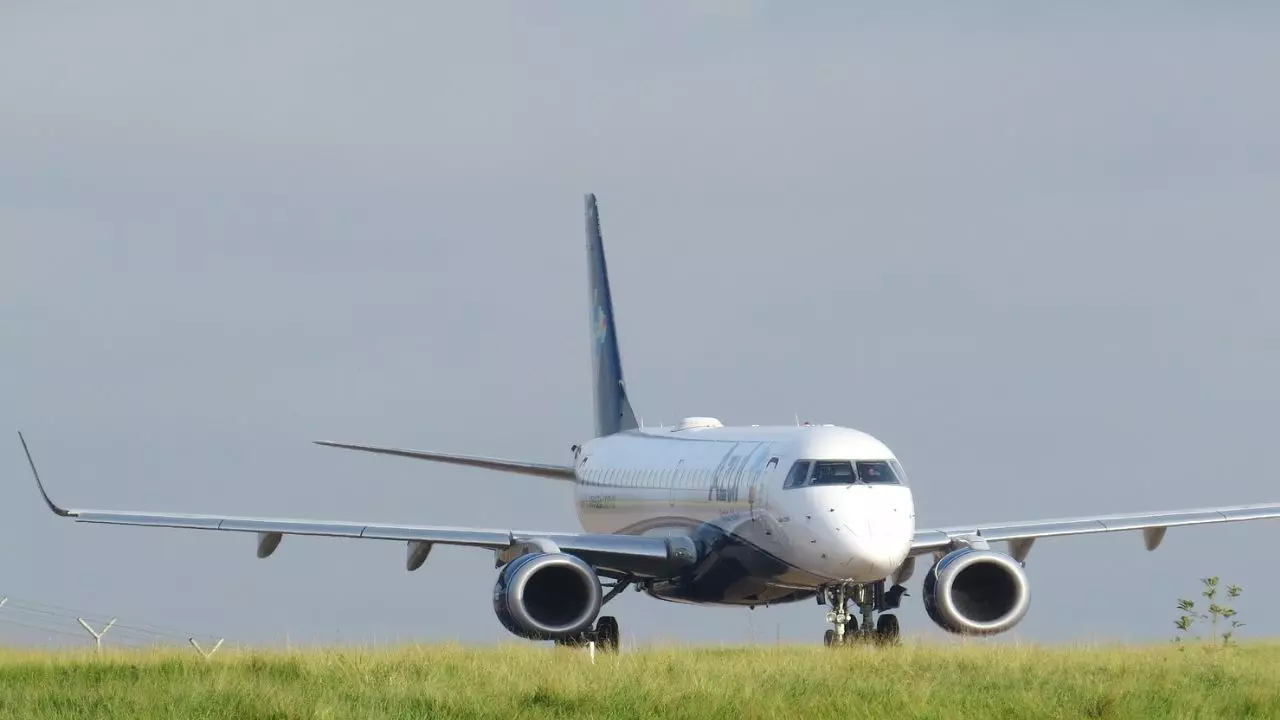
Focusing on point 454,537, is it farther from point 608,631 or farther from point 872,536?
point 872,536

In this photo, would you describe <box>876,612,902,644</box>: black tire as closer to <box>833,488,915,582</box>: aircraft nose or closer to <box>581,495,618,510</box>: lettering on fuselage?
<box>833,488,915,582</box>: aircraft nose

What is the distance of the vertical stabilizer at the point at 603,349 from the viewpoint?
4562 cm

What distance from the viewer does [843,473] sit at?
1131 inches

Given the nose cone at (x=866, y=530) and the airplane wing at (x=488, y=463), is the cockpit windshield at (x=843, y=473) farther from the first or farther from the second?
the airplane wing at (x=488, y=463)

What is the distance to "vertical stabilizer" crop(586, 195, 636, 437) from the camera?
1796 inches

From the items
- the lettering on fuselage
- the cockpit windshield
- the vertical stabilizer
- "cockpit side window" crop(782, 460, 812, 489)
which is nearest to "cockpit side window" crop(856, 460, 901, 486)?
the cockpit windshield

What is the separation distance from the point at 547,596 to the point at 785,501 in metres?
3.79

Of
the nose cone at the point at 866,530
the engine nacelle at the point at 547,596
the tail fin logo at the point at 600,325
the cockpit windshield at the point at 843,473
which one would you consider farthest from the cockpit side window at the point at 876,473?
the tail fin logo at the point at 600,325

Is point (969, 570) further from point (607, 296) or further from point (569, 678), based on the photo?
point (607, 296)

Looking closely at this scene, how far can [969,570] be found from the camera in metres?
31.5

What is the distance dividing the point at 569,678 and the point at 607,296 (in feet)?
86.7

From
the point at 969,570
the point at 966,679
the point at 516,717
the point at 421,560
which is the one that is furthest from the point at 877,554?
the point at 516,717

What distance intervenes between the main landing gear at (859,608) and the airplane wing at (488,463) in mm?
10187

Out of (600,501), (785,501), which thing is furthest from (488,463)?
(785,501)
